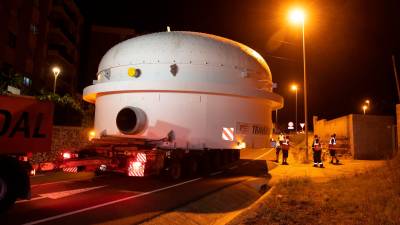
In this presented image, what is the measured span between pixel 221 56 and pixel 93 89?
17.4 feet

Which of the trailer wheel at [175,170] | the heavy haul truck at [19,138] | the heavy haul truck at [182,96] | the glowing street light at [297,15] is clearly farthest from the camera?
the glowing street light at [297,15]

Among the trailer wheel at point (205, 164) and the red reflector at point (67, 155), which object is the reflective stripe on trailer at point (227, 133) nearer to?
the trailer wheel at point (205, 164)

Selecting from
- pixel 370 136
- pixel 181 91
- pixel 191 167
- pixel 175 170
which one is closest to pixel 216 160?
pixel 191 167

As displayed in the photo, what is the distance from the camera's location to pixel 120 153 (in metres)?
12.0

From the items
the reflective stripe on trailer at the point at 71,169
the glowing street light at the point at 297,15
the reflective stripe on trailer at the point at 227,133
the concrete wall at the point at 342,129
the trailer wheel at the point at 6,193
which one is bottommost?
the trailer wheel at the point at 6,193

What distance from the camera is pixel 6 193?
24.4ft

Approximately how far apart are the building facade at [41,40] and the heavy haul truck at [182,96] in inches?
641

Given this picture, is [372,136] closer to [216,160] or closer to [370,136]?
[370,136]

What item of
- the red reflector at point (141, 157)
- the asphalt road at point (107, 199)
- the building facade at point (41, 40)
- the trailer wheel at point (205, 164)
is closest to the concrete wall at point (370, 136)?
the trailer wheel at point (205, 164)

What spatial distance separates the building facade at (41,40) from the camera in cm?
3291

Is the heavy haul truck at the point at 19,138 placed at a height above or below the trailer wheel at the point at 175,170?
above

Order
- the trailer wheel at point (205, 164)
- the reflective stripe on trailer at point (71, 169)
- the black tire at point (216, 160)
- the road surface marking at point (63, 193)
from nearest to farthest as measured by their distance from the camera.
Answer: the road surface marking at point (63, 193)
the reflective stripe on trailer at point (71, 169)
the trailer wheel at point (205, 164)
the black tire at point (216, 160)

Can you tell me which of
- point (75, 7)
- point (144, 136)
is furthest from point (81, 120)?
point (75, 7)

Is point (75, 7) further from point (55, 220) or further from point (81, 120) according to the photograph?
point (55, 220)
